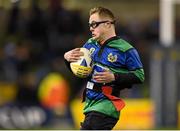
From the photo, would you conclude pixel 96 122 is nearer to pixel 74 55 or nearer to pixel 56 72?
pixel 74 55

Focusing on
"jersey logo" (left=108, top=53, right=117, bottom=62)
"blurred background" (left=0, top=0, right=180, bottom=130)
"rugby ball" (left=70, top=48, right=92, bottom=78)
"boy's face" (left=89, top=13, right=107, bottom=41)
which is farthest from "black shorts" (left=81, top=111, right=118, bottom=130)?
"blurred background" (left=0, top=0, right=180, bottom=130)

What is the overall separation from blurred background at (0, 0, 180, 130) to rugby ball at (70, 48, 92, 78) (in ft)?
32.9

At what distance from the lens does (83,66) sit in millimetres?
7523

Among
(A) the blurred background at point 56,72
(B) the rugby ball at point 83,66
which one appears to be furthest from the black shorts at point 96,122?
(A) the blurred background at point 56,72

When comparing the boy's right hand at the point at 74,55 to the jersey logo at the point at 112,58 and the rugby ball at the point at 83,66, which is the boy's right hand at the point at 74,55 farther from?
the jersey logo at the point at 112,58

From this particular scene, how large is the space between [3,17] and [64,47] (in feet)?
5.41

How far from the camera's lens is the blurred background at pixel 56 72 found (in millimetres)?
17953

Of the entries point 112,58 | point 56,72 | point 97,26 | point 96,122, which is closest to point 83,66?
point 112,58

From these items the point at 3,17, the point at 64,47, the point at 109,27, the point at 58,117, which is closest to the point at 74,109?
the point at 58,117

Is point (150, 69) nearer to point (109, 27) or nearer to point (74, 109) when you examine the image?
point (74, 109)

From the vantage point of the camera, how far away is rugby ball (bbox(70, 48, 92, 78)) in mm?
7512

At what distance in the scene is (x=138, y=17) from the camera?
23.4 meters

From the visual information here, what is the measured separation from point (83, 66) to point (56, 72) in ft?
35.7

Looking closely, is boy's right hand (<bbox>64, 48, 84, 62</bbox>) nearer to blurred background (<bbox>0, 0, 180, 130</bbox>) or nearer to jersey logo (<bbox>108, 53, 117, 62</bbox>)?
jersey logo (<bbox>108, 53, 117, 62</bbox>)
